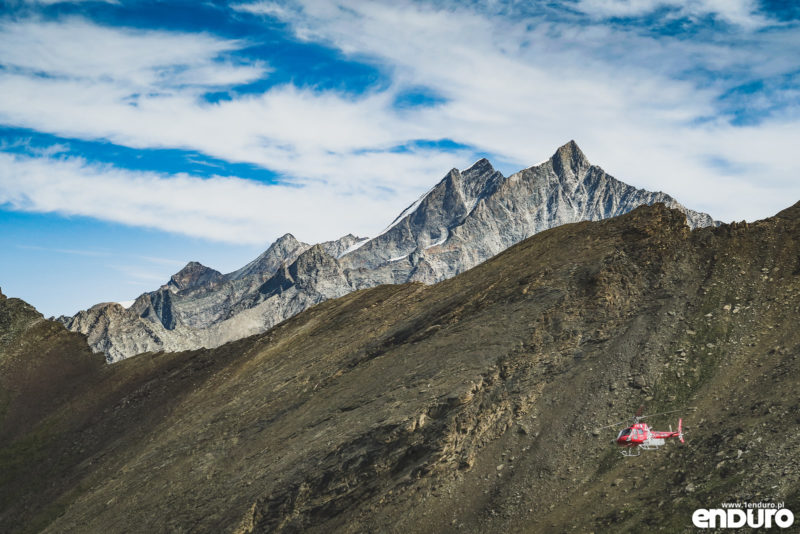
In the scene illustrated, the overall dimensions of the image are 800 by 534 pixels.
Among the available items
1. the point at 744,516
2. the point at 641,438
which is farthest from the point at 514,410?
the point at 744,516

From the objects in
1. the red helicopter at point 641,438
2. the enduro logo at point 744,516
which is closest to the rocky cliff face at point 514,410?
the enduro logo at point 744,516

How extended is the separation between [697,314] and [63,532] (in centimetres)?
5638

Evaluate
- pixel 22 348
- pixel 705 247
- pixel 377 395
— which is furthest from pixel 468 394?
pixel 22 348

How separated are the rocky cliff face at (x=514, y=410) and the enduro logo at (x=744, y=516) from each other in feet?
1.53

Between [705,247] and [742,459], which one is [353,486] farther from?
[705,247]

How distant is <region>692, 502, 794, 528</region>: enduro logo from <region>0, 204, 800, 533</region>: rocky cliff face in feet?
1.53

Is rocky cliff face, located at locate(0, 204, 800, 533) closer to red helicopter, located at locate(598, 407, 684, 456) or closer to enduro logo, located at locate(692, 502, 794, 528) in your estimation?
enduro logo, located at locate(692, 502, 794, 528)

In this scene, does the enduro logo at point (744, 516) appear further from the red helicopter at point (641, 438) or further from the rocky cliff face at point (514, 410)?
the red helicopter at point (641, 438)

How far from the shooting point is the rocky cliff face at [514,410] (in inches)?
1231

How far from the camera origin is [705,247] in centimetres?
4791

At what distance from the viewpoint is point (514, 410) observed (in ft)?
128

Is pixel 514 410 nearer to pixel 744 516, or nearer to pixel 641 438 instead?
pixel 641 438

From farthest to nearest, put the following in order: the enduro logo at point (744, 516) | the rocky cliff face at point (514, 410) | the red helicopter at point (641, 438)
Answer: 1. the red helicopter at point (641, 438)
2. the rocky cliff face at point (514, 410)
3. the enduro logo at point (744, 516)

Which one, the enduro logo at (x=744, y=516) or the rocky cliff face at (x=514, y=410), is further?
the rocky cliff face at (x=514, y=410)
